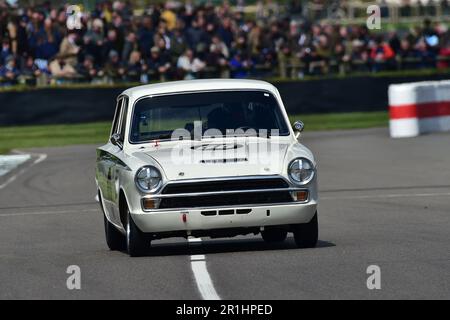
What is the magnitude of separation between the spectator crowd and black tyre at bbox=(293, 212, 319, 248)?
19105 mm

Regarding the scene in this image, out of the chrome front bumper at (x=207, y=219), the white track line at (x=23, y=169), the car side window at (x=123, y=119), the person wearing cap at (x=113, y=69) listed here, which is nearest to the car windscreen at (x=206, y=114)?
the car side window at (x=123, y=119)

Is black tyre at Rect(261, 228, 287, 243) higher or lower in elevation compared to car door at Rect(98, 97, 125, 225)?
lower

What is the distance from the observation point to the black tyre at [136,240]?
10461 mm

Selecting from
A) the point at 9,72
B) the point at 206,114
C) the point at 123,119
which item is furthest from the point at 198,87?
the point at 9,72

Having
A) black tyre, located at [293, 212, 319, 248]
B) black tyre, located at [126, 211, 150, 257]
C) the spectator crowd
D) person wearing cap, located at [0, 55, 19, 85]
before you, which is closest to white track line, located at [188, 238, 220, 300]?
black tyre, located at [126, 211, 150, 257]

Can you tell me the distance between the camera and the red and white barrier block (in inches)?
1034

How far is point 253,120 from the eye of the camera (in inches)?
448

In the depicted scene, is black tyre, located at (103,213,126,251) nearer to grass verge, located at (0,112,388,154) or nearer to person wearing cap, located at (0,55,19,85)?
grass verge, located at (0,112,388,154)

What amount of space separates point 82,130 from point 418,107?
8.17 meters

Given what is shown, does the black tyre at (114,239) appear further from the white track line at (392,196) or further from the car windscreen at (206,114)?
the white track line at (392,196)

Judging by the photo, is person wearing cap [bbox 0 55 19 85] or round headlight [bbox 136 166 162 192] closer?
round headlight [bbox 136 166 162 192]

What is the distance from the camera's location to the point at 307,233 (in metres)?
10.7

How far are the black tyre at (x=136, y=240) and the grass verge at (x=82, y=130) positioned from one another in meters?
16.0
